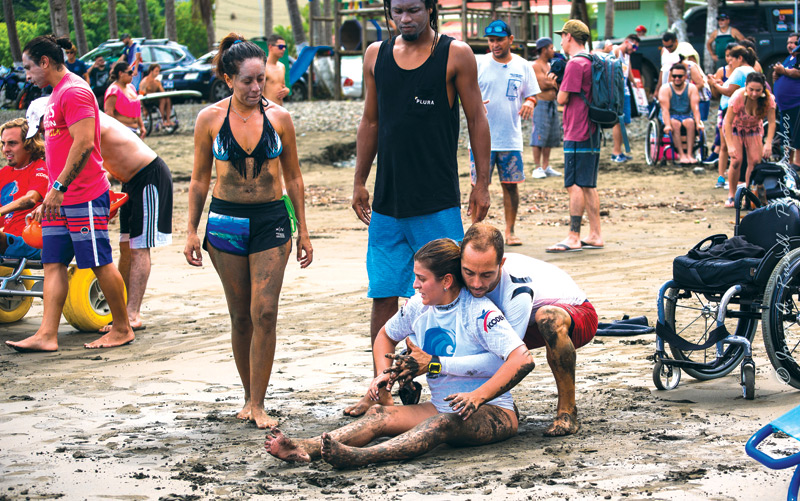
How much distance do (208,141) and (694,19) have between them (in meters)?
22.4

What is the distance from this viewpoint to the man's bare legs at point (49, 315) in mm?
6391

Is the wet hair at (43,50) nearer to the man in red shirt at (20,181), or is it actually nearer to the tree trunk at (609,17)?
the man in red shirt at (20,181)

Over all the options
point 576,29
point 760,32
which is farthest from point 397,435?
point 760,32

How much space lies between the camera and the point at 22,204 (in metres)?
Answer: 6.78

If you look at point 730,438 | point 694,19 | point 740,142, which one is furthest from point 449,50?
point 694,19

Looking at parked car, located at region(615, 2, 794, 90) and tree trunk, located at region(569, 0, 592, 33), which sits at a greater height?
tree trunk, located at region(569, 0, 592, 33)

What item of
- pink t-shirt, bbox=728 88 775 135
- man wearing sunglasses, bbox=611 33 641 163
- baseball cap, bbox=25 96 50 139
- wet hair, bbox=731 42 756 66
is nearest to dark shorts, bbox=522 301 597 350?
baseball cap, bbox=25 96 50 139

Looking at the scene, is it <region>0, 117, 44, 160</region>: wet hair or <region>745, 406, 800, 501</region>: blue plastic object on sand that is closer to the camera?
<region>745, 406, 800, 501</region>: blue plastic object on sand

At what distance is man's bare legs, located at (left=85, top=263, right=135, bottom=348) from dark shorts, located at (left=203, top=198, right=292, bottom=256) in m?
2.05

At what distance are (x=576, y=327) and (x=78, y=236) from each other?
355 centimetres

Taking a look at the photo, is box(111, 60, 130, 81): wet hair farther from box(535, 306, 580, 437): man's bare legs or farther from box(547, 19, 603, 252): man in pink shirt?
box(535, 306, 580, 437): man's bare legs

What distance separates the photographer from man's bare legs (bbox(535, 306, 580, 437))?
4277 mm

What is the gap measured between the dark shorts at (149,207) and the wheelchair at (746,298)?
3616mm

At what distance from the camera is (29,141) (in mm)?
6922
